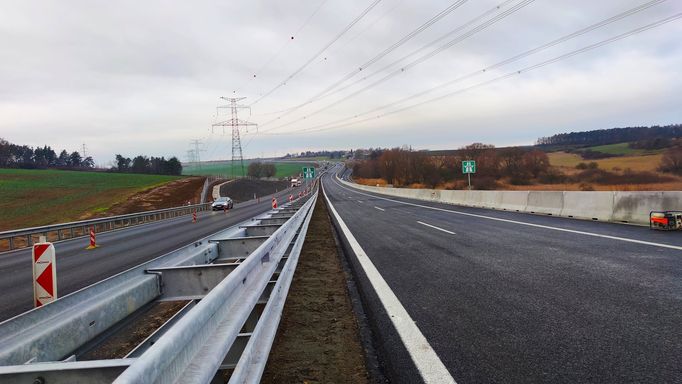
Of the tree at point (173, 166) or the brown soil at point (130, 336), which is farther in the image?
the tree at point (173, 166)

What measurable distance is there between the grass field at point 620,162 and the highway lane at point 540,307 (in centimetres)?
4952

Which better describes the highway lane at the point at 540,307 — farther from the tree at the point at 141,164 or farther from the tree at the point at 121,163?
the tree at the point at 121,163

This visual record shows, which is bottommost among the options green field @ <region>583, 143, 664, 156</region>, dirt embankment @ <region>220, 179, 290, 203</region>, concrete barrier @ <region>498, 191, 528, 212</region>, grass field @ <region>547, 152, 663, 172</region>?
dirt embankment @ <region>220, 179, 290, 203</region>

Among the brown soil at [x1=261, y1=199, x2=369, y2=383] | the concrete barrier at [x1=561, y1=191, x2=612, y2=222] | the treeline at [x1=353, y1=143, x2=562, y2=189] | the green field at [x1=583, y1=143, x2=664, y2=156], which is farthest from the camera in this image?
the treeline at [x1=353, y1=143, x2=562, y2=189]

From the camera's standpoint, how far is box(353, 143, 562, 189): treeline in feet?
241

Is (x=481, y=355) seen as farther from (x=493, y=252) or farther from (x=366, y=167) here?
(x=366, y=167)

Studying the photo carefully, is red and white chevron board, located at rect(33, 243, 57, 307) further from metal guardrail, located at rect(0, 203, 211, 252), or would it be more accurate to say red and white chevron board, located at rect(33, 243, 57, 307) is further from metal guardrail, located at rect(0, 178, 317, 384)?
metal guardrail, located at rect(0, 203, 211, 252)

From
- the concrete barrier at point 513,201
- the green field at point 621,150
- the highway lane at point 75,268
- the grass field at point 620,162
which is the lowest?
the highway lane at point 75,268

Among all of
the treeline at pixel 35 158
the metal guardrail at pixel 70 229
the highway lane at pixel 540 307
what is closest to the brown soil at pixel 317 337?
the highway lane at pixel 540 307

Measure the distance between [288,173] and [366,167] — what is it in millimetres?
48119

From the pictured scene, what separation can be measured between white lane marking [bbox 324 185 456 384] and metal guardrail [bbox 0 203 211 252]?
63.3ft

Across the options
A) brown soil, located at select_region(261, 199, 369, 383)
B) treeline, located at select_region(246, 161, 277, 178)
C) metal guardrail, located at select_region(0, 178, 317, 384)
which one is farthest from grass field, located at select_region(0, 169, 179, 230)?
treeline, located at select_region(246, 161, 277, 178)

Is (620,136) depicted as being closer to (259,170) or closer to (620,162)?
(620,162)

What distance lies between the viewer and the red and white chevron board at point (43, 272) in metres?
6.05
